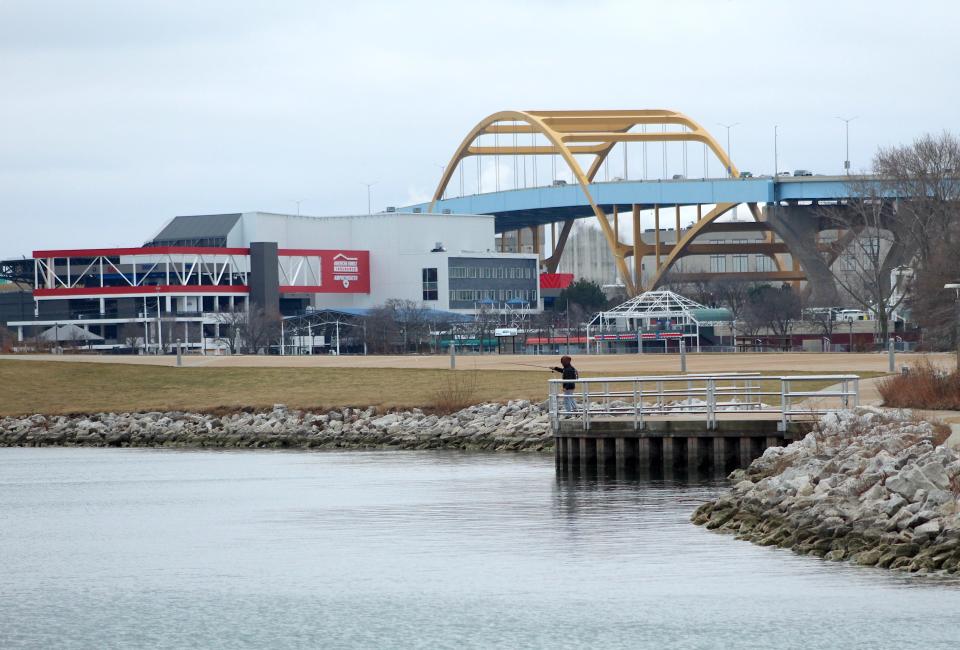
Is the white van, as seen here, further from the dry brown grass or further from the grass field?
the dry brown grass

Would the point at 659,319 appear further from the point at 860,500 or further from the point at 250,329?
the point at 860,500

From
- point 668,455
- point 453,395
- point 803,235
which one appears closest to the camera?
point 668,455

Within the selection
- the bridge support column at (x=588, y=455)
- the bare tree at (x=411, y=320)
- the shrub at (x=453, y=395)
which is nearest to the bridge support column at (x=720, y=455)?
the bridge support column at (x=588, y=455)

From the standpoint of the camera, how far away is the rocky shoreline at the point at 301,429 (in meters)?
57.0

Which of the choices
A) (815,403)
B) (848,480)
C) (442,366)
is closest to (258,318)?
(442,366)

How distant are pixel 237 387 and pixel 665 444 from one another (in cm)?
3759

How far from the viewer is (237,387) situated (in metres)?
76.1

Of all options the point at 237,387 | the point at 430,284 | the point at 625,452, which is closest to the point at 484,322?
the point at 430,284

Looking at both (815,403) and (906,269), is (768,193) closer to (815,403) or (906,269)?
(906,269)

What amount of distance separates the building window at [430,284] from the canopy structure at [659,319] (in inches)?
1328

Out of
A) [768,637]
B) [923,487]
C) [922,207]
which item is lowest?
[768,637]

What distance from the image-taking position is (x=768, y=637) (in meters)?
22.9

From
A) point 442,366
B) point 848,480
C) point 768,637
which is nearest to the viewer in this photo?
point 768,637

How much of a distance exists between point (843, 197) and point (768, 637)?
422ft
